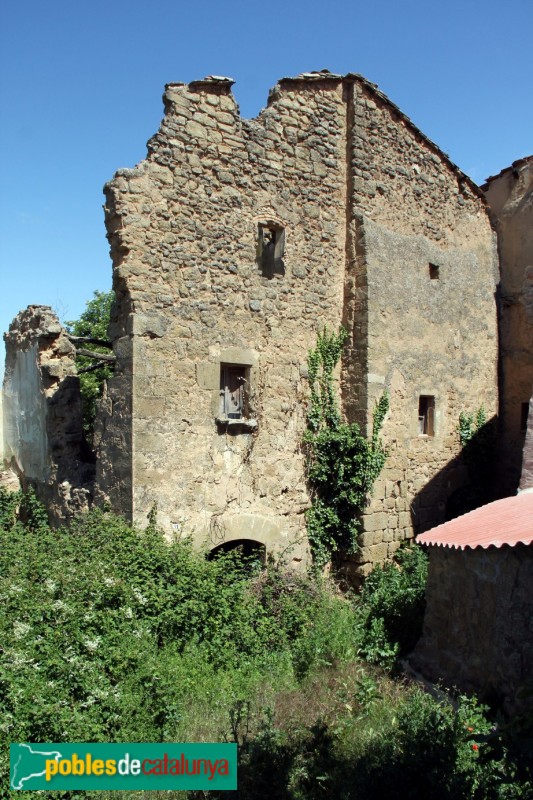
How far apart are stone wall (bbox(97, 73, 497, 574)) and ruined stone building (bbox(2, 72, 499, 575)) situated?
1.0 inches

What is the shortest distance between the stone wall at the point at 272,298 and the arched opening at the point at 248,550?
29 cm

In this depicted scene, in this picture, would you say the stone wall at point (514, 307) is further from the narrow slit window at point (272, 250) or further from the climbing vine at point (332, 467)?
the narrow slit window at point (272, 250)

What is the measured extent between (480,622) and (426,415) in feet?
15.2

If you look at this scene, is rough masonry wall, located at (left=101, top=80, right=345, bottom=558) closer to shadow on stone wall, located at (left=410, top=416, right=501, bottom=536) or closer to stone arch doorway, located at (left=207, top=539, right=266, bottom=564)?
stone arch doorway, located at (left=207, top=539, right=266, bottom=564)

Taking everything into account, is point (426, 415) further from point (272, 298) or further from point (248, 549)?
point (248, 549)

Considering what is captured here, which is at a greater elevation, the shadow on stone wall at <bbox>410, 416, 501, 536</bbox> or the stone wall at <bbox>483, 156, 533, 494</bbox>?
the stone wall at <bbox>483, 156, 533, 494</bbox>

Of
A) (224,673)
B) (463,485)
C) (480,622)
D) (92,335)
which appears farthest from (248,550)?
(92,335)

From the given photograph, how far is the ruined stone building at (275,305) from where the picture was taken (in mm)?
7395

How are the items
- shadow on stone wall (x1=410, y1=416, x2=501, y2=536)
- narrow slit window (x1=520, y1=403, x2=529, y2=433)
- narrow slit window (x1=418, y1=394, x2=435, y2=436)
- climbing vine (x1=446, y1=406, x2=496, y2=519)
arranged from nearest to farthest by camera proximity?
shadow on stone wall (x1=410, y1=416, x2=501, y2=536)
narrow slit window (x1=418, y1=394, x2=435, y2=436)
climbing vine (x1=446, y1=406, x2=496, y2=519)
narrow slit window (x1=520, y1=403, x2=529, y2=433)

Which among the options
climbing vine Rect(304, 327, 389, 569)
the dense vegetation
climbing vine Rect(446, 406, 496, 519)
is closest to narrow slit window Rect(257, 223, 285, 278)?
climbing vine Rect(304, 327, 389, 569)

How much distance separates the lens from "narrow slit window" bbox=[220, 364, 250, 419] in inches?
320

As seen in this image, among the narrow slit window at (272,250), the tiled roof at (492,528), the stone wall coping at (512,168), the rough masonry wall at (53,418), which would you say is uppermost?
the stone wall coping at (512,168)

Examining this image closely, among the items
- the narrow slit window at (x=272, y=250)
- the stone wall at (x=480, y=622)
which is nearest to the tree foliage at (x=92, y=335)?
the narrow slit window at (x=272, y=250)

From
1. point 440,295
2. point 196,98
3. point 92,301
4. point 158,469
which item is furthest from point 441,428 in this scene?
point 92,301
